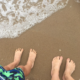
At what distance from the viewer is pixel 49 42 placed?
1.12m

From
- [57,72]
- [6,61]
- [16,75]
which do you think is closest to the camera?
[16,75]

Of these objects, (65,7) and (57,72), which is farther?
(65,7)

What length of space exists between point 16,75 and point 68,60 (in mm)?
594

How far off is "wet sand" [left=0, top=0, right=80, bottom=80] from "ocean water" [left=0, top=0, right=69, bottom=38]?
61 mm

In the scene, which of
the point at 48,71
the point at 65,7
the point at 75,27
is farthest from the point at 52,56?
the point at 65,7

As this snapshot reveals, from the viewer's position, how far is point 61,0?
1203 millimetres

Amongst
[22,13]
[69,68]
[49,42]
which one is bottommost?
[69,68]

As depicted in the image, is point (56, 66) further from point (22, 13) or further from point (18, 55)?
point (22, 13)

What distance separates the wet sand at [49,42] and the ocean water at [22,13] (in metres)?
0.06

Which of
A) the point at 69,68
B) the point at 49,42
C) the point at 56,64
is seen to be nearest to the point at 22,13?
the point at 49,42

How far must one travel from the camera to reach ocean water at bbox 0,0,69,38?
1.18 metres

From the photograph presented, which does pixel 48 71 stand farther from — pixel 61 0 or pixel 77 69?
pixel 61 0

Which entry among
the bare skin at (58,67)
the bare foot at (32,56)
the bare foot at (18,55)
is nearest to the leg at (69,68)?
the bare skin at (58,67)

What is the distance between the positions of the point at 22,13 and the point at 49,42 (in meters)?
0.48
